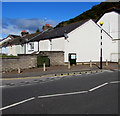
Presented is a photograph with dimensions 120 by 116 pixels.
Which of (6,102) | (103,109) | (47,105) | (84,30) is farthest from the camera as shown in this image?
(84,30)

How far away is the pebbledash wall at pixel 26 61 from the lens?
18128mm

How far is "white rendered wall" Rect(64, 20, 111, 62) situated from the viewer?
79.5ft

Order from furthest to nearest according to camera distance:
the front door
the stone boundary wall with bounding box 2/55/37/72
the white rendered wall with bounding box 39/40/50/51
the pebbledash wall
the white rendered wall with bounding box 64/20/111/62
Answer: the white rendered wall with bounding box 39/40/50/51 < the white rendered wall with bounding box 64/20/111/62 < the front door < the pebbledash wall < the stone boundary wall with bounding box 2/55/37/72

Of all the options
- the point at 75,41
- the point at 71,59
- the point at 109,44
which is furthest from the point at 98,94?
the point at 109,44

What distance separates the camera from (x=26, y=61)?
2002 centimetres

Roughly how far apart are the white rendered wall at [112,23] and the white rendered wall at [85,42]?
3.96m

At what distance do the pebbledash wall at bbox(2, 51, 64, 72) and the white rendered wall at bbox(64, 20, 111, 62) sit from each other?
1463 mm

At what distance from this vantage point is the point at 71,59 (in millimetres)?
23078

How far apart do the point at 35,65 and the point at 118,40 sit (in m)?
15.7

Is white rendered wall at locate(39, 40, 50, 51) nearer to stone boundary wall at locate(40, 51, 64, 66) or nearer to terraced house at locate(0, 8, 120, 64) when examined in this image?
terraced house at locate(0, 8, 120, 64)

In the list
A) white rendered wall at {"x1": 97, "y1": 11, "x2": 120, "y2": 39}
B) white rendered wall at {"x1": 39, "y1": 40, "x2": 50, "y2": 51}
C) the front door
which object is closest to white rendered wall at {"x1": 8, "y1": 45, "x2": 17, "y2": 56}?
white rendered wall at {"x1": 39, "y1": 40, "x2": 50, "y2": 51}

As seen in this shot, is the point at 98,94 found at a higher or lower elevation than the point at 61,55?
lower

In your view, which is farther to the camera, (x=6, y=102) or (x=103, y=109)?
(x=6, y=102)

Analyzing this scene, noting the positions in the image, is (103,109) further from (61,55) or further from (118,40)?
(118,40)
